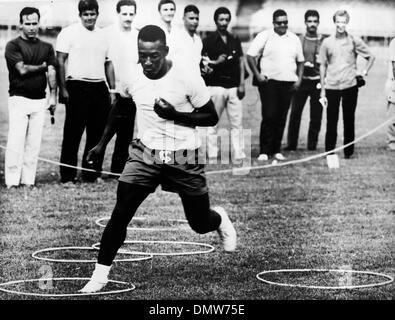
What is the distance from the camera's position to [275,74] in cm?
1410

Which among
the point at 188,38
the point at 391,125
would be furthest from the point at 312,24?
the point at 188,38

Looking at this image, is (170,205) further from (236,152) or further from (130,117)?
(236,152)

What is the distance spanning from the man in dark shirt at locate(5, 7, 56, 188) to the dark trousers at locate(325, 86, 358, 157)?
13.2 ft

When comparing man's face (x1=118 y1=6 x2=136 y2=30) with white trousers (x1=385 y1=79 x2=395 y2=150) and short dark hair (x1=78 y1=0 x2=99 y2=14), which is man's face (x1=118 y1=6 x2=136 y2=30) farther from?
white trousers (x1=385 y1=79 x2=395 y2=150)

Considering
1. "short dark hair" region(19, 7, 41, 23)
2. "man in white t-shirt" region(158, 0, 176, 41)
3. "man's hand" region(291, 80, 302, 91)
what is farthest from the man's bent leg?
"man's hand" region(291, 80, 302, 91)

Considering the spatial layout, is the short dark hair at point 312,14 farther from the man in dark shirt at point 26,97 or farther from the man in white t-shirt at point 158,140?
the man in white t-shirt at point 158,140

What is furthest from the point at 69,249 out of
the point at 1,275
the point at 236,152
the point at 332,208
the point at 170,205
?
the point at 236,152

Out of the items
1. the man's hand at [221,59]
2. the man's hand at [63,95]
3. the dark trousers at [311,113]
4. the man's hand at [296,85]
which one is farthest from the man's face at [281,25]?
the man's hand at [63,95]

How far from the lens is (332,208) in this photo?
11266mm

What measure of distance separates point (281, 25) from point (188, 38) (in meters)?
2.02

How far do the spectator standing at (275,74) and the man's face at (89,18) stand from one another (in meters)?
2.55

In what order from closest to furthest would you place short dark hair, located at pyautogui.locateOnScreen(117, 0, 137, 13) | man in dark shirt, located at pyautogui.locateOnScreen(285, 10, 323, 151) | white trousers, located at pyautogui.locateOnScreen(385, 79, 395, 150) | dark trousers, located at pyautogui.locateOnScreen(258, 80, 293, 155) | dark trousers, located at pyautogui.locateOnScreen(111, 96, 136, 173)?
1. short dark hair, located at pyautogui.locateOnScreen(117, 0, 137, 13)
2. dark trousers, located at pyautogui.locateOnScreen(111, 96, 136, 173)
3. man in dark shirt, located at pyautogui.locateOnScreen(285, 10, 323, 151)
4. dark trousers, located at pyautogui.locateOnScreen(258, 80, 293, 155)
5. white trousers, located at pyautogui.locateOnScreen(385, 79, 395, 150)

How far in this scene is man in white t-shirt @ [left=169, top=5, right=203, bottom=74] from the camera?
36.9ft

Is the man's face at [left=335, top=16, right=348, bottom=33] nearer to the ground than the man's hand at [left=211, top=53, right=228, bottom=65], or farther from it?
farther from it
